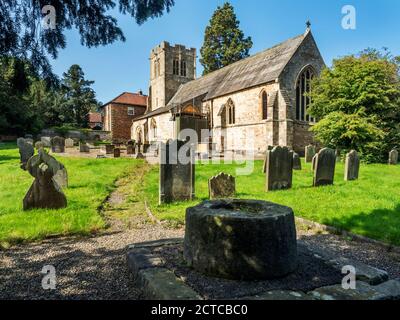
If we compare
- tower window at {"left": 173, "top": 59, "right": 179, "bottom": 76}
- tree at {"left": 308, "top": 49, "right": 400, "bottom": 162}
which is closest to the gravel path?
tree at {"left": 308, "top": 49, "right": 400, "bottom": 162}

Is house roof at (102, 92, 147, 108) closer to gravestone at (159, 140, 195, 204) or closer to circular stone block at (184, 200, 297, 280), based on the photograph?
gravestone at (159, 140, 195, 204)

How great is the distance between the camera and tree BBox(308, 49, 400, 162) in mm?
16766

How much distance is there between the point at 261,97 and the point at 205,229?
21265 millimetres

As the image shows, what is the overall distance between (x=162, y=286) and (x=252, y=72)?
81.5 ft

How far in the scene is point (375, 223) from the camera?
5.48 meters

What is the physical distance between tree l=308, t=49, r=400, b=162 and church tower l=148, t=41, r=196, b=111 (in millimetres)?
23885

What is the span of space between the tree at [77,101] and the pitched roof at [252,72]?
2789cm

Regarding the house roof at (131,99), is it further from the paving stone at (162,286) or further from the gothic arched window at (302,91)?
the paving stone at (162,286)

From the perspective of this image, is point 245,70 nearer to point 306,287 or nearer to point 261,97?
point 261,97

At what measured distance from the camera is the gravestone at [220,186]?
7887 millimetres

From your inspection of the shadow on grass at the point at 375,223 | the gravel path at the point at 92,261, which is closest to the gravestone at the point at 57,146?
the gravel path at the point at 92,261

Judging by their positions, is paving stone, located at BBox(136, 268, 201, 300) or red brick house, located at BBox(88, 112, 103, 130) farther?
red brick house, located at BBox(88, 112, 103, 130)

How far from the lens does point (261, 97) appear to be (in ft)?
75.4
